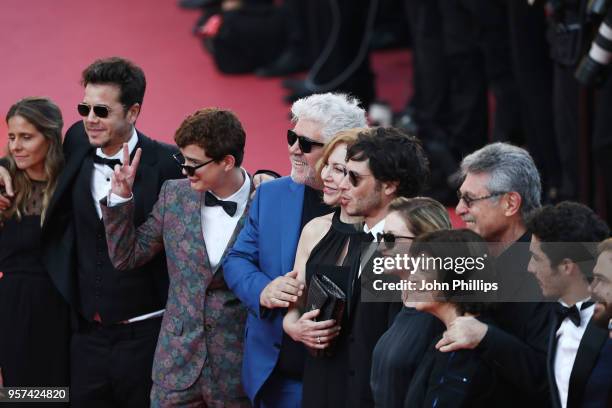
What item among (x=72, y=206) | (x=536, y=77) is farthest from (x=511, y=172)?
(x=536, y=77)

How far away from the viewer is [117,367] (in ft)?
13.9

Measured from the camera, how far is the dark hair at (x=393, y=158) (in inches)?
143

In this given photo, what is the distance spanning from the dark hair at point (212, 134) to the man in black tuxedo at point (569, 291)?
114 cm

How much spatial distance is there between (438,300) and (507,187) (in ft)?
1.96

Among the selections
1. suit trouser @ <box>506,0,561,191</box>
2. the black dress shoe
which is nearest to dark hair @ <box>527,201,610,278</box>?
suit trouser @ <box>506,0,561,191</box>

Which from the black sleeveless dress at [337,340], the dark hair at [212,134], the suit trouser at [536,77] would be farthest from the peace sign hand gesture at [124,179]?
the suit trouser at [536,77]

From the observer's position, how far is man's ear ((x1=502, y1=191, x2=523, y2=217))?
12.1ft

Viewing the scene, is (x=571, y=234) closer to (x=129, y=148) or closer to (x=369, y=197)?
(x=369, y=197)

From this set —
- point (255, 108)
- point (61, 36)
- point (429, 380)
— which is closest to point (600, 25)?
point (429, 380)

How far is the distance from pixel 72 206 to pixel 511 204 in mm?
1508

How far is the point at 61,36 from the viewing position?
30.7 feet

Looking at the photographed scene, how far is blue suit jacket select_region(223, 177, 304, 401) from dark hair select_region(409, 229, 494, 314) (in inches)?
30.2

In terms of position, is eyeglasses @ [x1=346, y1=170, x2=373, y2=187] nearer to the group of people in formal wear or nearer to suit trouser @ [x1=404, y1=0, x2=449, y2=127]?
the group of people in formal wear

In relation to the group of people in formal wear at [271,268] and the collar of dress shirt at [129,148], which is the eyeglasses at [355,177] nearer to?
the group of people in formal wear at [271,268]
